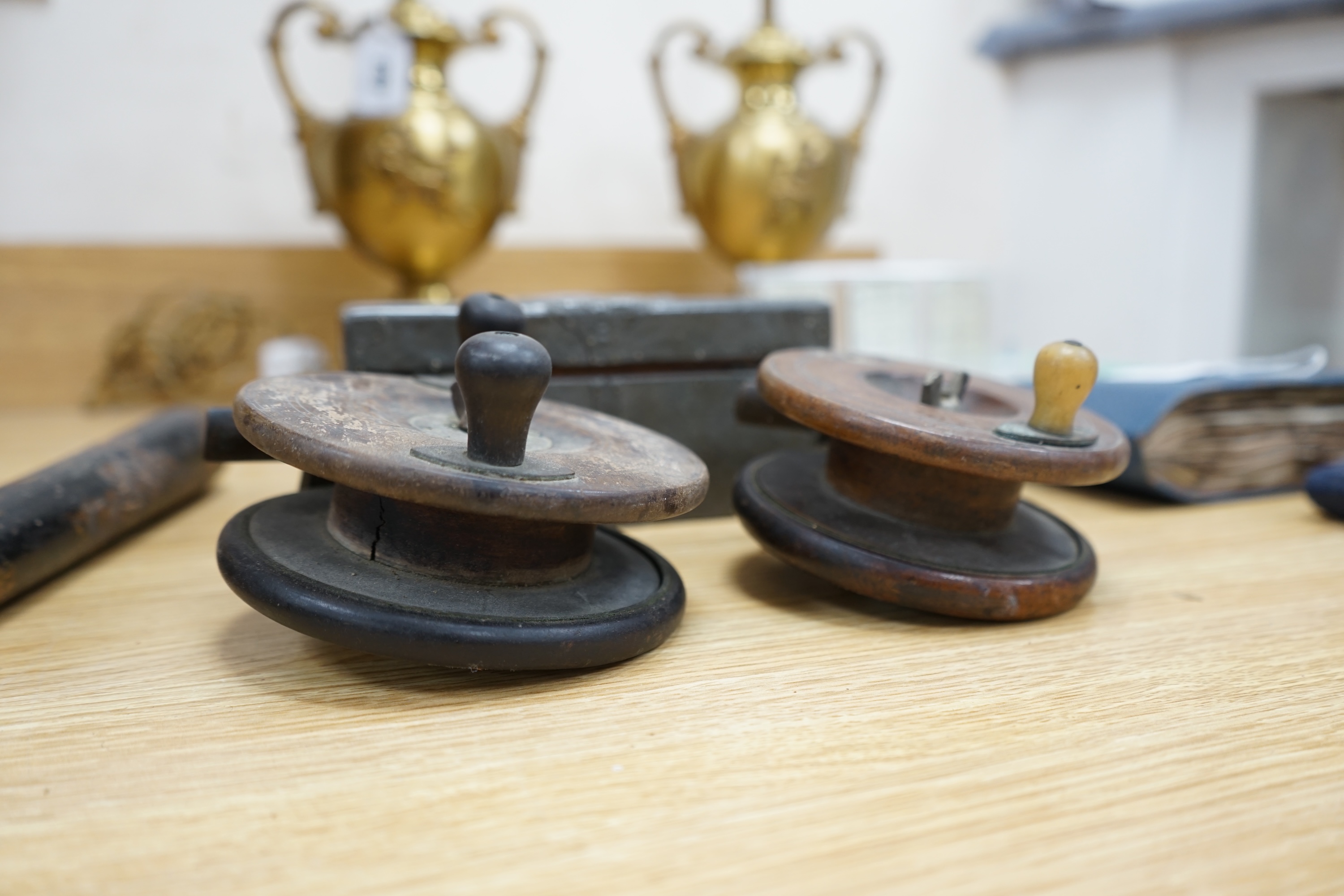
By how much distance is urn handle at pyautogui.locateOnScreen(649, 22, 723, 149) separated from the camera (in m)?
1.34

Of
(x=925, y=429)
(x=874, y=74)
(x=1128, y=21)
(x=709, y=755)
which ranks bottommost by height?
(x=709, y=755)

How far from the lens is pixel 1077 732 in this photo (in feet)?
1.50

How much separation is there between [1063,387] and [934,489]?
3.6 inches

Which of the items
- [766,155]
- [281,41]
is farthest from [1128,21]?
[281,41]

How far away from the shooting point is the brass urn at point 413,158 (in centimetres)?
119

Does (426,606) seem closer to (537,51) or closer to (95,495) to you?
(95,495)

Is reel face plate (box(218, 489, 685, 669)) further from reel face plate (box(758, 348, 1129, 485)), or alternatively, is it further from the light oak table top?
reel face plate (box(758, 348, 1129, 485))

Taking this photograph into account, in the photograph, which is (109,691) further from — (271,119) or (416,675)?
(271,119)

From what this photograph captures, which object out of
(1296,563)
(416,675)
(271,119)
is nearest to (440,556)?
(416,675)

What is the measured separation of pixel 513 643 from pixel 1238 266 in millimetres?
1485

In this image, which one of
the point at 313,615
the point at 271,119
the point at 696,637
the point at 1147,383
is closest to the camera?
the point at 313,615

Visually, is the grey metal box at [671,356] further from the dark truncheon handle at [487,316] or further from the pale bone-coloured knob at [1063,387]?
Answer: the pale bone-coloured knob at [1063,387]

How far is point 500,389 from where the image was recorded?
45 cm

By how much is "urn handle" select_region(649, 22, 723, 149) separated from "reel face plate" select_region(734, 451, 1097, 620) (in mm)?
837
